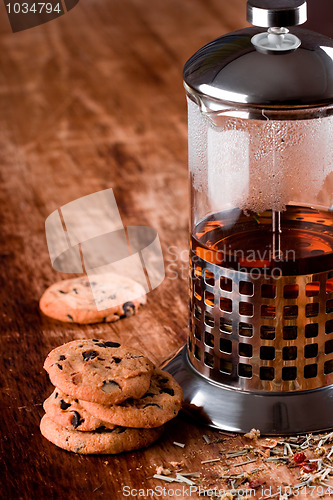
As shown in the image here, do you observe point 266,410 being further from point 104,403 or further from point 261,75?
point 261,75

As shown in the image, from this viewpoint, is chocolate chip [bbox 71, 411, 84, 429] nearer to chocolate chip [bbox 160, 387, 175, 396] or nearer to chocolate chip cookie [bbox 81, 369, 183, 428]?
chocolate chip cookie [bbox 81, 369, 183, 428]

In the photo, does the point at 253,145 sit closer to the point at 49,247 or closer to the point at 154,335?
the point at 154,335

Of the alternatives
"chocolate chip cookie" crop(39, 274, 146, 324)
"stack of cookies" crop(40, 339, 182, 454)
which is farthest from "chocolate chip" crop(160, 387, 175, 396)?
"chocolate chip cookie" crop(39, 274, 146, 324)

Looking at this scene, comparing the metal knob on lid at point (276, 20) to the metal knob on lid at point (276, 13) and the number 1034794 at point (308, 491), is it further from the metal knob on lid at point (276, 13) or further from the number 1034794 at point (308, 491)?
the number 1034794 at point (308, 491)

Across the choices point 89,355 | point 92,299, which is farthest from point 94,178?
point 89,355

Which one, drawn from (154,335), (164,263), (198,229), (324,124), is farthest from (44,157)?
(324,124)
